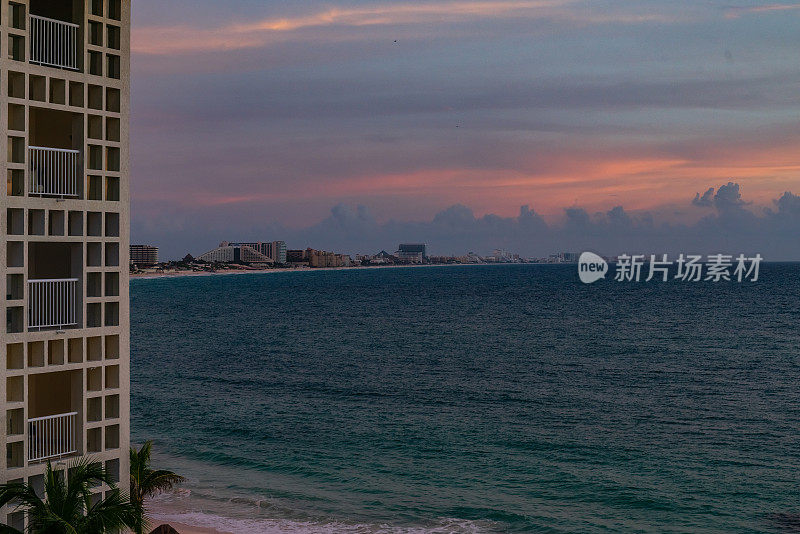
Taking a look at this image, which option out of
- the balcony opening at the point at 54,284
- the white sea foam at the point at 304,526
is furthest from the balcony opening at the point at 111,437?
the white sea foam at the point at 304,526

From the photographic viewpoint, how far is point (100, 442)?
17.8 meters

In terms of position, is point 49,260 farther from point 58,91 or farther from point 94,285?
point 58,91

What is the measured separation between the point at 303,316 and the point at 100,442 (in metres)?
98.2

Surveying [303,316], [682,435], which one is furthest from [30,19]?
[303,316]

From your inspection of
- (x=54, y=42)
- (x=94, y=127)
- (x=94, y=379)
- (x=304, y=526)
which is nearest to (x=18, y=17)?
(x=54, y=42)

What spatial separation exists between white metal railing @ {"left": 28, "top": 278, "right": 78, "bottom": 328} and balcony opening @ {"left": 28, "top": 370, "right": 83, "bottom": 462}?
1242 millimetres

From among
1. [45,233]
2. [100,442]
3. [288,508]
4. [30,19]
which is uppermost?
[30,19]

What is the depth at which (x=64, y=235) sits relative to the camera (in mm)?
16766

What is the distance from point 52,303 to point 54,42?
5469mm

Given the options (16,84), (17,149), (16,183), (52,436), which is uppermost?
(16,84)

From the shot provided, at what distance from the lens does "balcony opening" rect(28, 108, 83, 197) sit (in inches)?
659

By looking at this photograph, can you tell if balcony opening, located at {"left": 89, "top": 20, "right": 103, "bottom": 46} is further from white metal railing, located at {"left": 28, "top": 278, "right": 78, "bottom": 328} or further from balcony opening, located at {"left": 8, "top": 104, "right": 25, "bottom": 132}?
white metal railing, located at {"left": 28, "top": 278, "right": 78, "bottom": 328}

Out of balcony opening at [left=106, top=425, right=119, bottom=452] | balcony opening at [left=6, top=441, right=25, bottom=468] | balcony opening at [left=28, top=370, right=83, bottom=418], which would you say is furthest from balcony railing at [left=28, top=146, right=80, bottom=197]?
balcony opening at [left=106, top=425, right=119, bottom=452]

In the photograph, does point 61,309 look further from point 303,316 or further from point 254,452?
Answer: point 303,316
